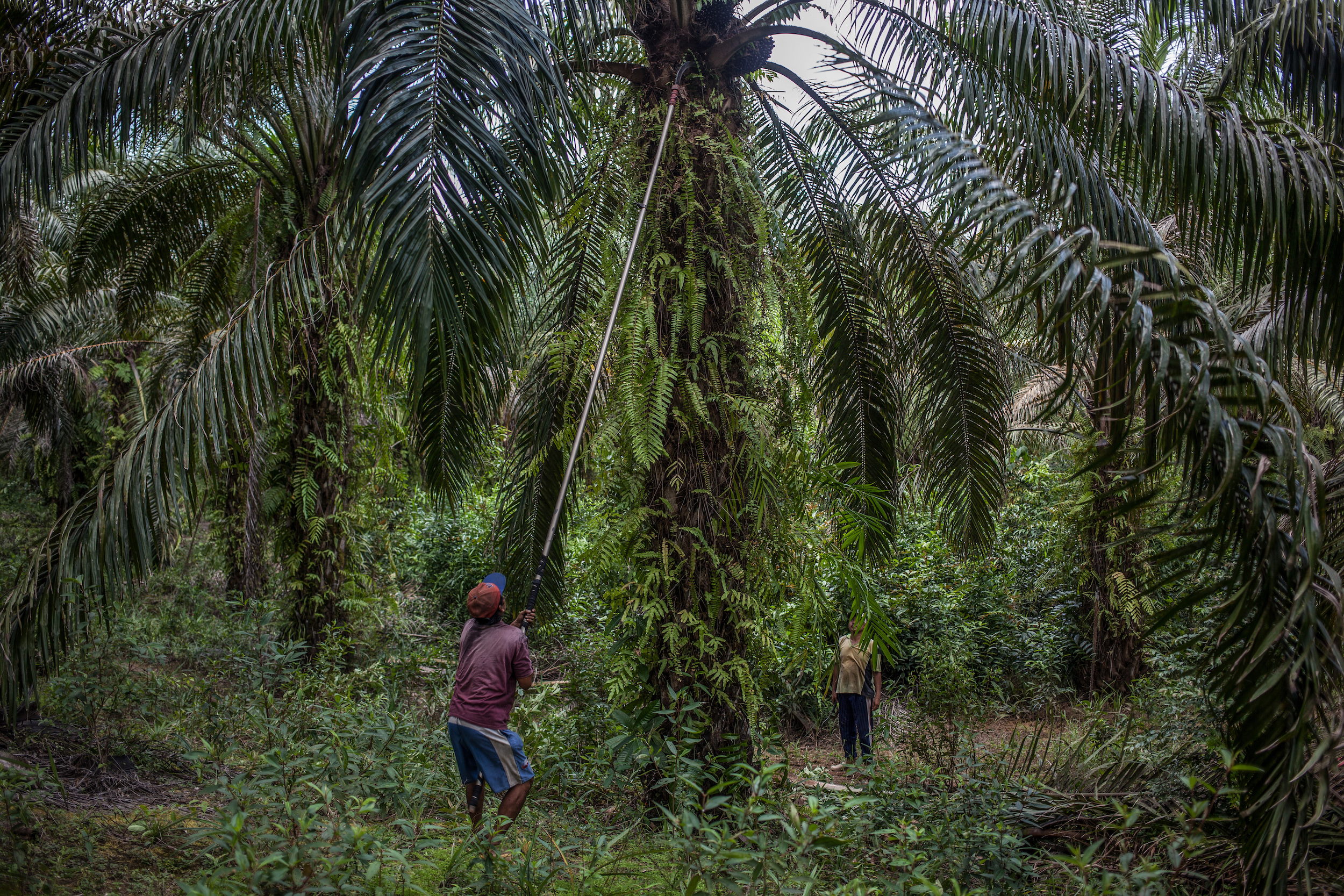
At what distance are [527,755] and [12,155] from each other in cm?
490

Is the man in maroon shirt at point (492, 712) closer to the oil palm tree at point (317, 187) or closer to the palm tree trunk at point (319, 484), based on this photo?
the oil palm tree at point (317, 187)

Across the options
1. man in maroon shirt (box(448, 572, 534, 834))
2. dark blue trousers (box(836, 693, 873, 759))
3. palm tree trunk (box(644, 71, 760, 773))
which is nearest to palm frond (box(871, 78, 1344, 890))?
palm tree trunk (box(644, 71, 760, 773))

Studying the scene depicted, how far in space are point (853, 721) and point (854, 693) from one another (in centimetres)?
35

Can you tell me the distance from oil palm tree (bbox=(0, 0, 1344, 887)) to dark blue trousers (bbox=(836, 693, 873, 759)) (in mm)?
2099

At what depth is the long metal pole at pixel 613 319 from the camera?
4.23 m

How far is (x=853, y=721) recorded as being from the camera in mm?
7805

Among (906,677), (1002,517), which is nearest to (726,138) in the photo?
(906,677)

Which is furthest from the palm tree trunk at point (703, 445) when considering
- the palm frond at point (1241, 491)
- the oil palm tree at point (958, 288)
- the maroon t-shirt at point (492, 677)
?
the palm frond at point (1241, 491)

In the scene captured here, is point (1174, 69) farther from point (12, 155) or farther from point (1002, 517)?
point (12, 155)

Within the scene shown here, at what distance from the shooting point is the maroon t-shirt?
4.51 metres

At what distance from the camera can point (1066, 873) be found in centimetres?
438

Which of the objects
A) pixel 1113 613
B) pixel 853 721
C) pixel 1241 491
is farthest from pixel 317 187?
pixel 1113 613

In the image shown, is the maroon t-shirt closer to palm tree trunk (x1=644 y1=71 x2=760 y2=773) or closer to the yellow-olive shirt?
palm tree trunk (x1=644 y1=71 x2=760 y2=773)

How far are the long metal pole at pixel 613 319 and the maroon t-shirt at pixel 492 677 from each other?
5.9 inches
